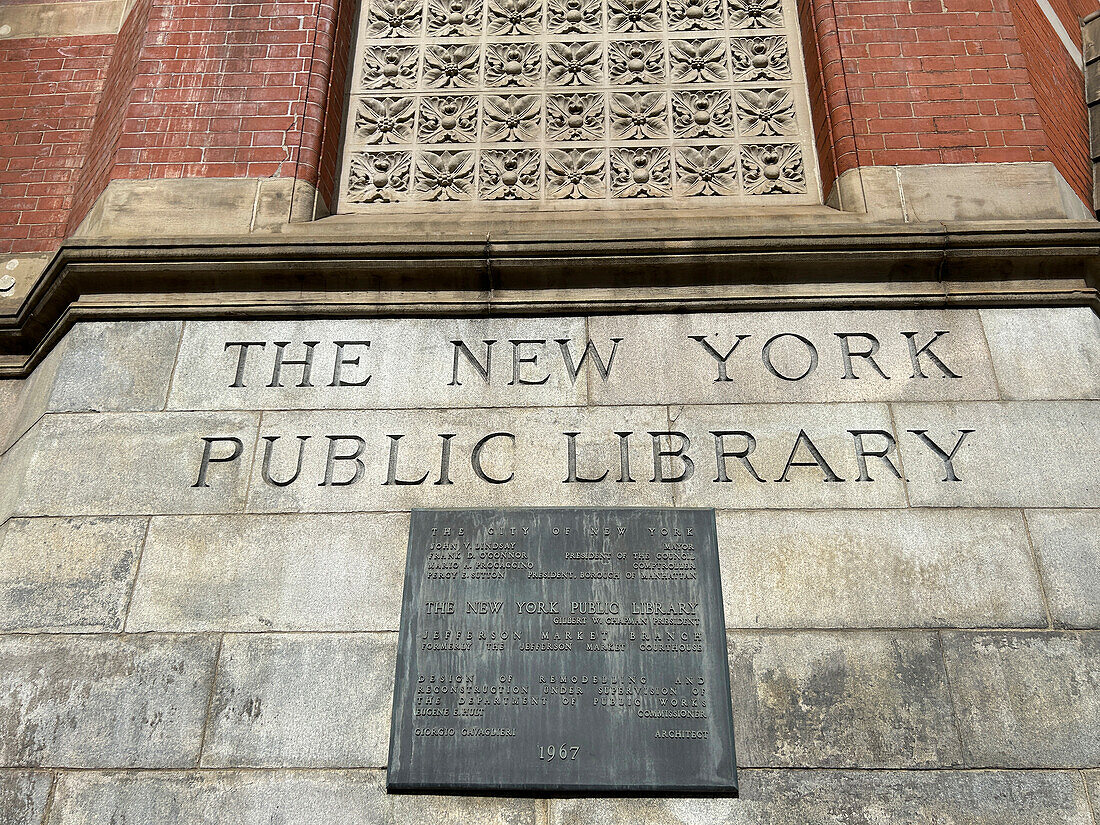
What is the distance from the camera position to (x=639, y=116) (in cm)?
661

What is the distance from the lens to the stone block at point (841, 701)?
14.0ft

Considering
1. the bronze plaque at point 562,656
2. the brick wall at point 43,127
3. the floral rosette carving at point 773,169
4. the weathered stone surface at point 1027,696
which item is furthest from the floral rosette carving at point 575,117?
the weathered stone surface at point 1027,696

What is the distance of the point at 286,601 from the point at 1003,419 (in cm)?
385

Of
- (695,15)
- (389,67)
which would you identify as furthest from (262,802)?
(695,15)

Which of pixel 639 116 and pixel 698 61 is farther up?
pixel 698 61

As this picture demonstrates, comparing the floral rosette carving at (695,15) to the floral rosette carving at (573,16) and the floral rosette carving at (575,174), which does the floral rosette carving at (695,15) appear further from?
the floral rosette carving at (575,174)

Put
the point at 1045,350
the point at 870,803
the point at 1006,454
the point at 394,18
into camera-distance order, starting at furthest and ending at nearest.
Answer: the point at 394,18
the point at 1045,350
the point at 1006,454
the point at 870,803

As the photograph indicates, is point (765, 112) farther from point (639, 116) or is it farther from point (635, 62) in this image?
point (635, 62)

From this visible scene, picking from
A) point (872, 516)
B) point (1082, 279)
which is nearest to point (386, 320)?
point (872, 516)

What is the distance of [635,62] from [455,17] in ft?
4.59

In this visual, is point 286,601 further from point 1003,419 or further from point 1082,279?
point 1082,279

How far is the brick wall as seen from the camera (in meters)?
6.76

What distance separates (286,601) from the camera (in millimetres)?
4727

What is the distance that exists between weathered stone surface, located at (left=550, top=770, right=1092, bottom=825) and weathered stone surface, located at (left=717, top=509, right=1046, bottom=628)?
70cm
